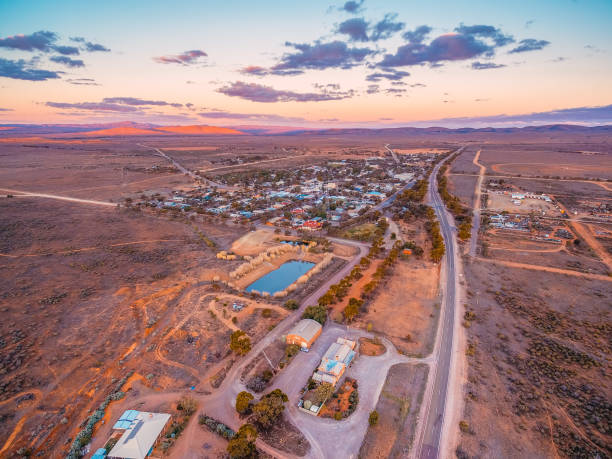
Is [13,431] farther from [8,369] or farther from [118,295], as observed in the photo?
[118,295]

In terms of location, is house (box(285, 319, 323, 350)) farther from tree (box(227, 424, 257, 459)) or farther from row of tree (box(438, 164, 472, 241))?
row of tree (box(438, 164, 472, 241))

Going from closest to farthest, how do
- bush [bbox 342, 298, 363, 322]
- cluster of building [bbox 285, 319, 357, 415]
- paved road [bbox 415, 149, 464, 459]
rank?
paved road [bbox 415, 149, 464, 459] < cluster of building [bbox 285, 319, 357, 415] < bush [bbox 342, 298, 363, 322]

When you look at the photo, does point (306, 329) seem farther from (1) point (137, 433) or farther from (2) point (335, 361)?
(1) point (137, 433)

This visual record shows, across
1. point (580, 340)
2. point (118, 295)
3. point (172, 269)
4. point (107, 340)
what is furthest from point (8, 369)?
point (580, 340)

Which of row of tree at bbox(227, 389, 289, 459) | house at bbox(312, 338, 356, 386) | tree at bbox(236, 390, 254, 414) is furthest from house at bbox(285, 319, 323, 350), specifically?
tree at bbox(236, 390, 254, 414)

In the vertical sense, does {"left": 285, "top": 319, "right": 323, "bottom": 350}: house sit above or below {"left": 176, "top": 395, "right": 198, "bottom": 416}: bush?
above

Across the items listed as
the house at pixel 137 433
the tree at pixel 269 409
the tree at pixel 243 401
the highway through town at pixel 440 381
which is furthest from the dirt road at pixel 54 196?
the highway through town at pixel 440 381
